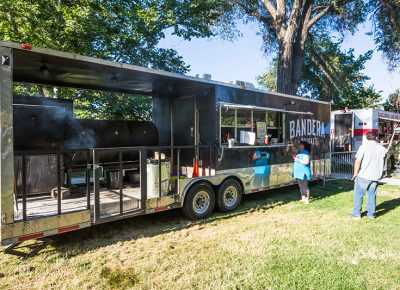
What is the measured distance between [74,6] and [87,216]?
978 cm

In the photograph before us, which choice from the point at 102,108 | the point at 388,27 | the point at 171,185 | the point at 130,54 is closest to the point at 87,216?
Result: the point at 171,185

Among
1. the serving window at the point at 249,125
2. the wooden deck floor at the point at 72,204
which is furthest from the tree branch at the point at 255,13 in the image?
the wooden deck floor at the point at 72,204

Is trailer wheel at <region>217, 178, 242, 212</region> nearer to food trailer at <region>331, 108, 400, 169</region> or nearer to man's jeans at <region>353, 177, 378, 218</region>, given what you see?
man's jeans at <region>353, 177, 378, 218</region>

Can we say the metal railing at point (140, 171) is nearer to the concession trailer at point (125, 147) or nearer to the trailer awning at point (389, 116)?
the concession trailer at point (125, 147)

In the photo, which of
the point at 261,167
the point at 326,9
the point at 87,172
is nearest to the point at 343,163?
the point at 261,167

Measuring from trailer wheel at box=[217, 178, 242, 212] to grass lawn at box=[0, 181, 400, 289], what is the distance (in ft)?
0.93

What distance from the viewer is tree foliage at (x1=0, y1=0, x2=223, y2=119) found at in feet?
32.1

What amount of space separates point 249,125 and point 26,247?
509cm

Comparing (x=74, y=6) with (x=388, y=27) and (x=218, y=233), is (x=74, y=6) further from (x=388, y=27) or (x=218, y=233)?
(x=388, y=27)

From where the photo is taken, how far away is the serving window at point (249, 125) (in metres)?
6.80

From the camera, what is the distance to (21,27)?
968 centimetres

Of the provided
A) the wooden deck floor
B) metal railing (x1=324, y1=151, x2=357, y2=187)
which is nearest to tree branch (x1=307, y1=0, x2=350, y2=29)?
metal railing (x1=324, y1=151, x2=357, y2=187)

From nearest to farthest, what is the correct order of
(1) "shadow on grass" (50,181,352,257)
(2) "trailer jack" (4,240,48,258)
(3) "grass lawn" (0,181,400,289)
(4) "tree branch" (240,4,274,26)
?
(3) "grass lawn" (0,181,400,289)
(2) "trailer jack" (4,240,48,258)
(1) "shadow on grass" (50,181,352,257)
(4) "tree branch" (240,4,274,26)

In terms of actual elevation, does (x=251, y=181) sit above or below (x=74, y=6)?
below
